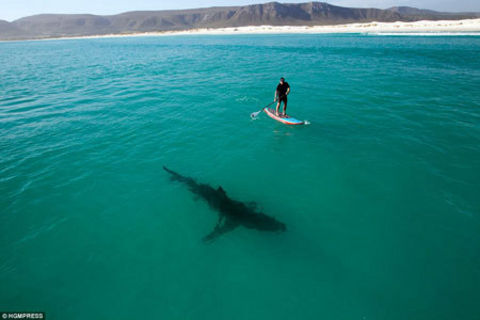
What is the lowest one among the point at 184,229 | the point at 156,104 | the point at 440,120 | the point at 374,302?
the point at 374,302

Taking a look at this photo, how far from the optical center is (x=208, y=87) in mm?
24578

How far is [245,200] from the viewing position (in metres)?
9.03

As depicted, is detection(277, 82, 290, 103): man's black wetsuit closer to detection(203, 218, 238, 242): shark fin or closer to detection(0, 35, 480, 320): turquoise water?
detection(0, 35, 480, 320): turquoise water

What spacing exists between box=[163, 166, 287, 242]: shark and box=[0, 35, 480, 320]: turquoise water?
0.97 feet

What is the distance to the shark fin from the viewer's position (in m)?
7.61

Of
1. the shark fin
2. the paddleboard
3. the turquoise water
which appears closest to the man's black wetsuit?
the paddleboard

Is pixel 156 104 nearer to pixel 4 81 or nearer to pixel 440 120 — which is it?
pixel 440 120

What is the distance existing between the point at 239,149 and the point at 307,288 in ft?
27.0

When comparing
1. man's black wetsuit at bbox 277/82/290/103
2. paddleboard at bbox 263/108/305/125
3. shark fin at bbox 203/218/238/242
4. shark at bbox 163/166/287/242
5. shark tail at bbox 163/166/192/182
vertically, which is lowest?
shark fin at bbox 203/218/238/242

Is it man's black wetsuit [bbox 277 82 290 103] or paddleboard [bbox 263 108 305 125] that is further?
paddleboard [bbox 263 108 305 125]

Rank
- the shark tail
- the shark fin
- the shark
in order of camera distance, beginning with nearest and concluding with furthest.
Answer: the shark fin < the shark < the shark tail

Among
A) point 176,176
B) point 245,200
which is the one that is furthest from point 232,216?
point 176,176

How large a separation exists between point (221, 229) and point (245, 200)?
68.7 inches

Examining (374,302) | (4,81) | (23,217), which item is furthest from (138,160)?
(4,81)
